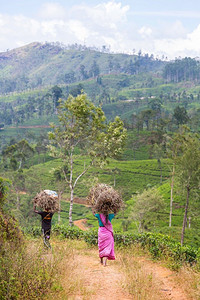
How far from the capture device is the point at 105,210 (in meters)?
8.86

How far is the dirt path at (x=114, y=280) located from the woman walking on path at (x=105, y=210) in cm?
52

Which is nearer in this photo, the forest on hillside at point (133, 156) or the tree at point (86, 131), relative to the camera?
the tree at point (86, 131)

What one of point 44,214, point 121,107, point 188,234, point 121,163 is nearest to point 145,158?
point 121,163

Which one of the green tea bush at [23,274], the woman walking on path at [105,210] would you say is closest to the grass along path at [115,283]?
the green tea bush at [23,274]

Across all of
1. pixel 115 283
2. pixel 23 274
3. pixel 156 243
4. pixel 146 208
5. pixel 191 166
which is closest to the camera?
pixel 23 274

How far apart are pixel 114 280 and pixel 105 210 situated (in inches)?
77.6

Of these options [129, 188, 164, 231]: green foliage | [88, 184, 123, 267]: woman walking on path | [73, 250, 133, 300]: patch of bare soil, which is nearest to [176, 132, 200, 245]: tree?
[129, 188, 164, 231]: green foliage

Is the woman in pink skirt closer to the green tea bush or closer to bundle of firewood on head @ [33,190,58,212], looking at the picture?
bundle of firewood on head @ [33,190,58,212]

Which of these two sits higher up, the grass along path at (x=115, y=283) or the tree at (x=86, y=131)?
the tree at (x=86, y=131)

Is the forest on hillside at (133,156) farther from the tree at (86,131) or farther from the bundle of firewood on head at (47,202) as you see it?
the bundle of firewood on head at (47,202)

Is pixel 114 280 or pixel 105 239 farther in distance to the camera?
pixel 105 239

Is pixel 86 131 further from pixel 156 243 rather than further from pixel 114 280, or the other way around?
pixel 114 280

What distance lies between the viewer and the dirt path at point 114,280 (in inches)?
275

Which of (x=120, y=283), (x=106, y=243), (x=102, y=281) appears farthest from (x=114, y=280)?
(x=106, y=243)
